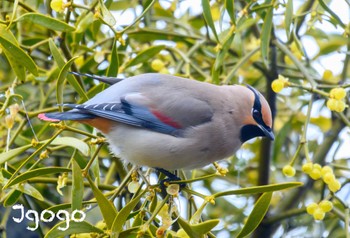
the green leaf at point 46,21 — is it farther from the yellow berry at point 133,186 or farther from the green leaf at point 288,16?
the green leaf at point 288,16

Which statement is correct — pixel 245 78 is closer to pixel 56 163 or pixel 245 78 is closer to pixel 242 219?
pixel 242 219

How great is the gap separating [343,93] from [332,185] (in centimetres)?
22

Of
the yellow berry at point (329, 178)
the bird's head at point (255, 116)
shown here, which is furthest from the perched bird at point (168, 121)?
the yellow berry at point (329, 178)

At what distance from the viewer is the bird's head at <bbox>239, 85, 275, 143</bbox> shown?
77.3 inches

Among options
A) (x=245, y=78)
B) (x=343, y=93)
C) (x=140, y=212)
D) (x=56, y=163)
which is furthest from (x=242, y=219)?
(x=140, y=212)

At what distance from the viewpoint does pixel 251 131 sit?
6.77ft

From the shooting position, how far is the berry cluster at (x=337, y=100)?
5.99 feet

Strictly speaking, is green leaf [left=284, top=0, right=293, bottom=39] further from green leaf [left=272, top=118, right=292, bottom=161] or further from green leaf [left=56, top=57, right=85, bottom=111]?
green leaf [left=272, top=118, right=292, bottom=161]

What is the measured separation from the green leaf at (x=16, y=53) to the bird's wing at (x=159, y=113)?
0.23m

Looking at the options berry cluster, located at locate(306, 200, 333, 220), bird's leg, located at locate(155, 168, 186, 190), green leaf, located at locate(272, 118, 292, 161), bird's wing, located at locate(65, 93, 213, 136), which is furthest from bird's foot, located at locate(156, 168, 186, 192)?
green leaf, located at locate(272, 118, 292, 161)

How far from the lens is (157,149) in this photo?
1912 millimetres

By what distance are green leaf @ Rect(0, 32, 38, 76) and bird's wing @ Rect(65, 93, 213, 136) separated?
228mm

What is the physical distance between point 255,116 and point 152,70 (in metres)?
0.47

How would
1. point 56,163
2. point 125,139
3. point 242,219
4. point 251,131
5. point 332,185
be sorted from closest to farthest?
point 332,185, point 125,139, point 251,131, point 56,163, point 242,219
